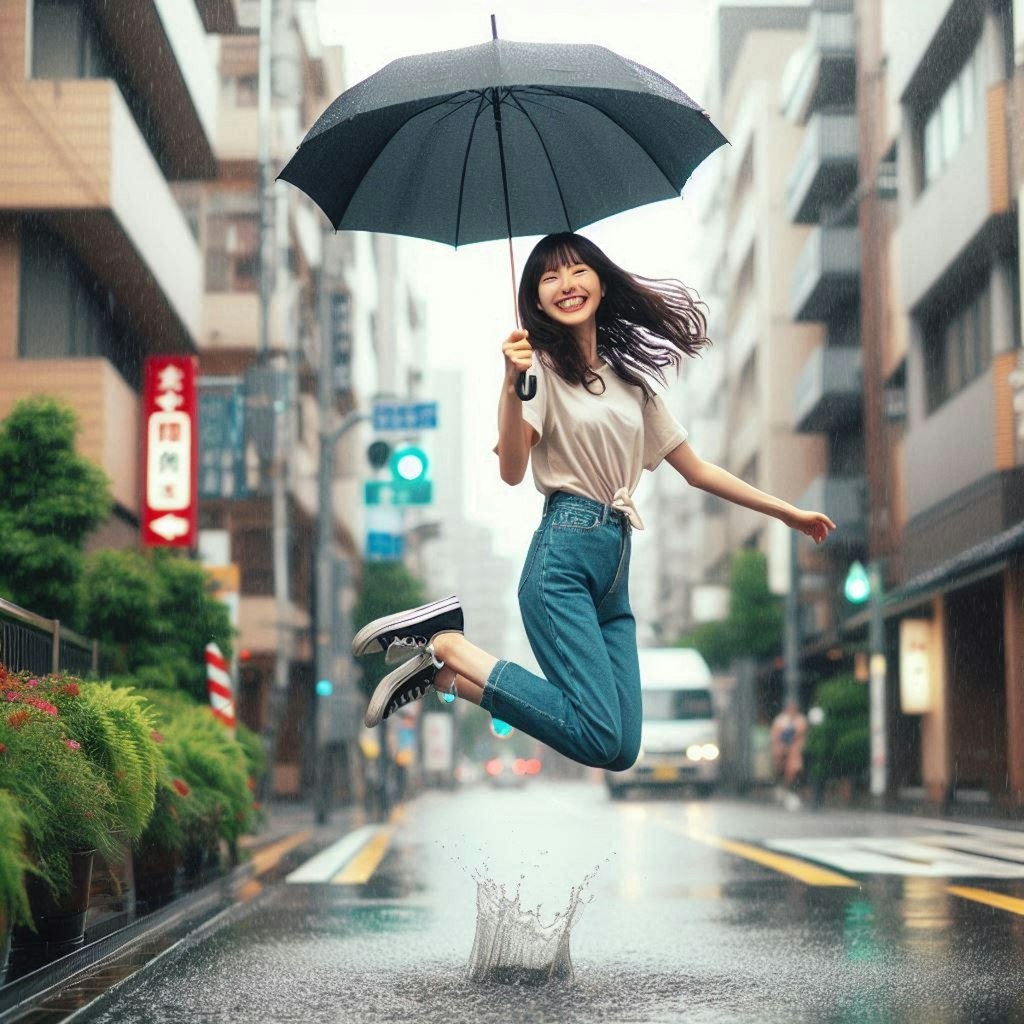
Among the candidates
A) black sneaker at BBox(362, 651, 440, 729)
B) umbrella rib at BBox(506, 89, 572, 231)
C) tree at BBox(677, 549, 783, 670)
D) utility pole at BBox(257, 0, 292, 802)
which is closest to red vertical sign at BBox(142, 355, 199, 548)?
utility pole at BBox(257, 0, 292, 802)

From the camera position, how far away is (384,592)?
50.7 metres

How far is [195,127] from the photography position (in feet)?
80.1

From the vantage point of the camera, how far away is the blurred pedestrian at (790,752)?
99.1 ft

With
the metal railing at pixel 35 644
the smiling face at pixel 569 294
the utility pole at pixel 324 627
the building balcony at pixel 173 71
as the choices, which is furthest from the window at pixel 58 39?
the smiling face at pixel 569 294

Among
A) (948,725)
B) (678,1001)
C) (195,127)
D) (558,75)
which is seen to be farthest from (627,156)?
(948,725)

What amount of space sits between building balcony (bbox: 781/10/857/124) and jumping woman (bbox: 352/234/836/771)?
34897mm

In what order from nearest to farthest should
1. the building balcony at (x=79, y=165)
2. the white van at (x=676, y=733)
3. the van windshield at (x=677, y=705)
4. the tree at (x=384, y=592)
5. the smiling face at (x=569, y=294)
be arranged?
the smiling face at (x=569, y=294) → the building balcony at (x=79, y=165) → the white van at (x=676, y=733) → the van windshield at (x=677, y=705) → the tree at (x=384, y=592)

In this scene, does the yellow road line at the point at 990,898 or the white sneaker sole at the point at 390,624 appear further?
the yellow road line at the point at 990,898

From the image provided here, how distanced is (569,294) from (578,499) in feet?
2.11

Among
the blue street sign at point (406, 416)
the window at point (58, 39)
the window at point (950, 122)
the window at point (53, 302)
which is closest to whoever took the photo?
the window at point (53, 302)

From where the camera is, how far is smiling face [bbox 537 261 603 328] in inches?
208

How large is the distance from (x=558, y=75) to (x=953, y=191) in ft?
74.9

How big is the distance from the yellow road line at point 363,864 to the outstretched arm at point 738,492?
17.3 feet

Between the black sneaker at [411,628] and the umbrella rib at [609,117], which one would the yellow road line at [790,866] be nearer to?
Answer: the umbrella rib at [609,117]
